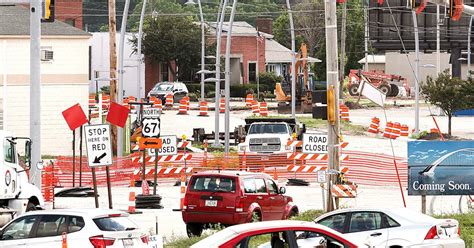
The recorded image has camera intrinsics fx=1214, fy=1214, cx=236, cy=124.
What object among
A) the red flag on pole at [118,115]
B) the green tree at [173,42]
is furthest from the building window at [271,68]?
the red flag on pole at [118,115]

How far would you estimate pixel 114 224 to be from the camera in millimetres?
20422

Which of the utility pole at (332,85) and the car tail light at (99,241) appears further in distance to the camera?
the utility pole at (332,85)

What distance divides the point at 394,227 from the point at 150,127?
14722 mm

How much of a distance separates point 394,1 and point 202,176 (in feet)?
176

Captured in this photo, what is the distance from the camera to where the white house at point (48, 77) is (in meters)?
52.8

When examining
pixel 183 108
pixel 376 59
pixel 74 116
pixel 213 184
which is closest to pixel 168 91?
pixel 183 108

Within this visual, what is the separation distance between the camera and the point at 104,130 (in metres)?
28.5

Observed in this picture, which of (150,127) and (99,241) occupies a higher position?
(150,127)

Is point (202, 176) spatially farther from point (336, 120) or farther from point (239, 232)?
point (239, 232)

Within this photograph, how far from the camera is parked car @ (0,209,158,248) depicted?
19.9 metres

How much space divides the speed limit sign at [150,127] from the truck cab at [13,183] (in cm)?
622

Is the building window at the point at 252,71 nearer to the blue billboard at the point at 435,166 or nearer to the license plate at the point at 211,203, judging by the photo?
the blue billboard at the point at 435,166

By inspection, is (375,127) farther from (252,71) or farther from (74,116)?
(252,71)

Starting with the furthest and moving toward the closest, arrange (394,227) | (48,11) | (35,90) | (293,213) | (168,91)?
(168,91)
(293,213)
(48,11)
(35,90)
(394,227)
